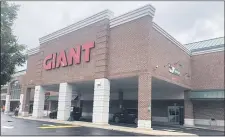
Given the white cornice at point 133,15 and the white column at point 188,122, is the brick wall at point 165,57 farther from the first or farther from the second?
the white column at point 188,122

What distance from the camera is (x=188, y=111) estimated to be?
97.1 feet

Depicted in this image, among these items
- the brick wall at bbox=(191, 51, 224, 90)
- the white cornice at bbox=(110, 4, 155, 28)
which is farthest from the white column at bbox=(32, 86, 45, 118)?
the brick wall at bbox=(191, 51, 224, 90)

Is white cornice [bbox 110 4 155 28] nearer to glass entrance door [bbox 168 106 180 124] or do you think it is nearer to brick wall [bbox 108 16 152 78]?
brick wall [bbox 108 16 152 78]

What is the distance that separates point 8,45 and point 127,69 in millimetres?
16658

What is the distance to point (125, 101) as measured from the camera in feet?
120

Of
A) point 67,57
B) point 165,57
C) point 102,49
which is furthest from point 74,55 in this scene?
point 165,57

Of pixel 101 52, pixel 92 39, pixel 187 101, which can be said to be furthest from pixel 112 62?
pixel 187 101

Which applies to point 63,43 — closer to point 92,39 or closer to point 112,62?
point 92,39

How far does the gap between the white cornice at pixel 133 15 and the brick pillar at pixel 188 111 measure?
13.7m

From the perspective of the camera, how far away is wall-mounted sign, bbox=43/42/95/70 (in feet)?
81.9

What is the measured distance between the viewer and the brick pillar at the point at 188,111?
96.2ft

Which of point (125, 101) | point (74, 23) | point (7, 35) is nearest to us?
point (7, 35)

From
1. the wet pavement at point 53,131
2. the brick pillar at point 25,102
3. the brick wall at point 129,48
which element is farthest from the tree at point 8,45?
the brick pillar at point 25,102

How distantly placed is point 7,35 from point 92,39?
65.2 ft
